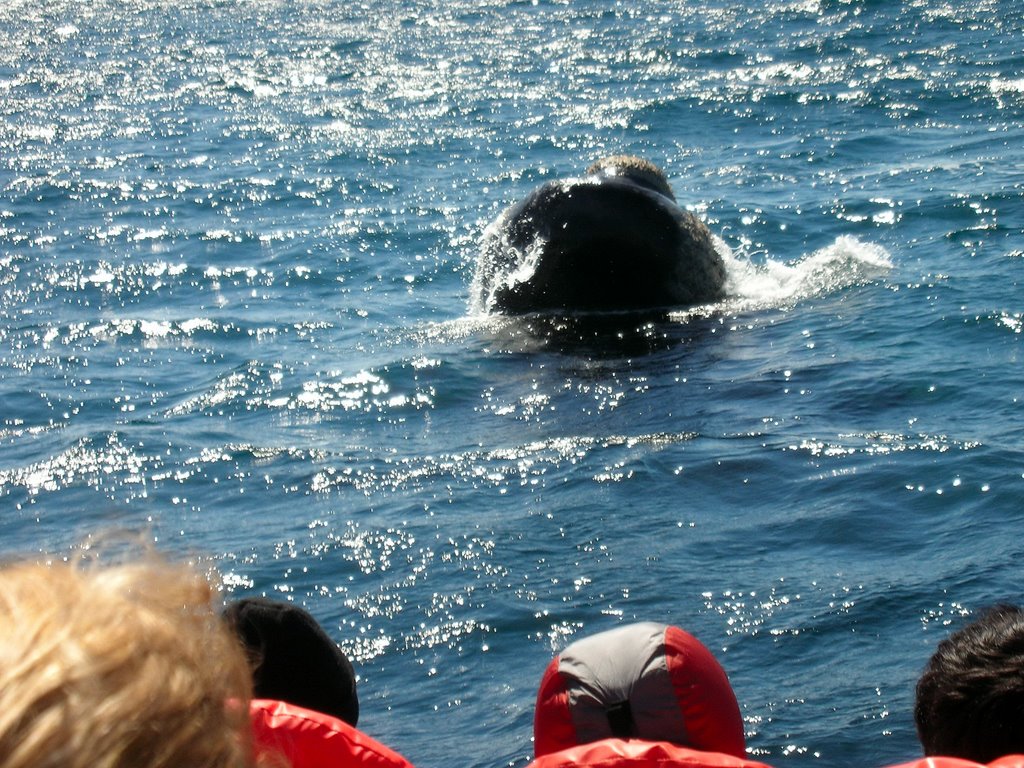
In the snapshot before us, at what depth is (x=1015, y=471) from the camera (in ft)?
21.6

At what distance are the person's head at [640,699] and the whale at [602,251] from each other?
6069 mm

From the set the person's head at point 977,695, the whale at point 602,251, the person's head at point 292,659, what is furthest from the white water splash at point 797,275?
the person's head at point 977,695

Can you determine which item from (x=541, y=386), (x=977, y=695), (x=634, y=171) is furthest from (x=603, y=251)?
(x=977, y=695)

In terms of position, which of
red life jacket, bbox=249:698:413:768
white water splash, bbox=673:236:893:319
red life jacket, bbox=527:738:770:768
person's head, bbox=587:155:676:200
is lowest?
white water splash, bbox=673:236:893:319

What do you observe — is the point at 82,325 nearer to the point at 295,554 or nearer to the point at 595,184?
the point at 595,184

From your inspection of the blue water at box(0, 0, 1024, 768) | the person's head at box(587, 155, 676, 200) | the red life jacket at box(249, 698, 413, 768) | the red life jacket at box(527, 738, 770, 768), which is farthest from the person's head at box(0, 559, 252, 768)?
the person's head at box(587, 155, 676, 200)

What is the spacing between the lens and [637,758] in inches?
110

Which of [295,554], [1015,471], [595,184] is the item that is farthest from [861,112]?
[295,554]

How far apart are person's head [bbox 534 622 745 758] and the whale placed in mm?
6069

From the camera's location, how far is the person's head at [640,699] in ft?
10.8

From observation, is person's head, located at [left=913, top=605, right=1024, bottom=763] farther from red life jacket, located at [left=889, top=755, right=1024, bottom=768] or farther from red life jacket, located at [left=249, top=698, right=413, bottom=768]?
red life jacket, located at [left=249, top=698, right=413, bottom=768]

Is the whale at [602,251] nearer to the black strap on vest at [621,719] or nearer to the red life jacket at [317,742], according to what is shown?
the black strap on vest at [621,719]

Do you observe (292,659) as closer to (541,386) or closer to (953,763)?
(953,763)

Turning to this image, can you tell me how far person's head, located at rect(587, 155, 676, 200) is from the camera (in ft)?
32.5
